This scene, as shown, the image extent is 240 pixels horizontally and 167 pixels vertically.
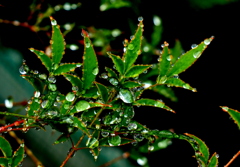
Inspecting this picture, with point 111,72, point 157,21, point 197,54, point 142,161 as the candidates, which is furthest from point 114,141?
point 157,21

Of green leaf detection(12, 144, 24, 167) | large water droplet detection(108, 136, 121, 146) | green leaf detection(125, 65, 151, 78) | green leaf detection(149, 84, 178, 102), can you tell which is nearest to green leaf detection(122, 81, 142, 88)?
green leaf detection(125, 65, 151, 78)

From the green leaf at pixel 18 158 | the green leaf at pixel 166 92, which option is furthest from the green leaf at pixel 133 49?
the green leaf at pixel 166 92

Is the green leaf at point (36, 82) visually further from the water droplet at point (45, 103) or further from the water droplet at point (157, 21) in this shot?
the water droplet at point (157, 21)

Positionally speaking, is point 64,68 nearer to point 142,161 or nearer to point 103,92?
point 103,92

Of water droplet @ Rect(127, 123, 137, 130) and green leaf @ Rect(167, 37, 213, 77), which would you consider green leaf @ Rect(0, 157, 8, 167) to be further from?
green leaf @ Rect(167, 37, 213, 77)

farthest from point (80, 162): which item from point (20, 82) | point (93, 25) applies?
point (93, 25)

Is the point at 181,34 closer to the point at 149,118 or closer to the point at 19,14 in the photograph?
the point at 149,118

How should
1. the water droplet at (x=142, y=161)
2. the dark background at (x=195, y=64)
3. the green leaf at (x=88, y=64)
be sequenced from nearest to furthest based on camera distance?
the green leaf at (x=88, y=64) → the water droplet at (x=142, y=161) → the dark background at (x=195, y=64)
